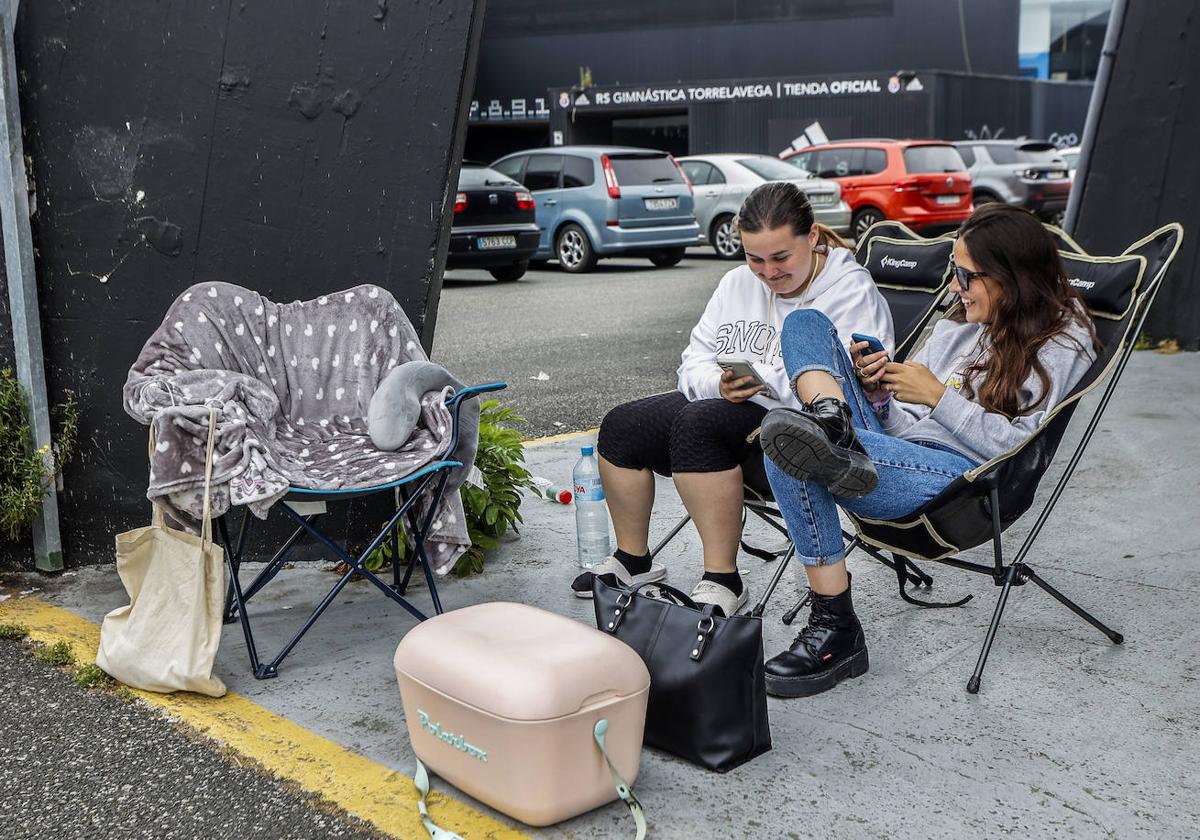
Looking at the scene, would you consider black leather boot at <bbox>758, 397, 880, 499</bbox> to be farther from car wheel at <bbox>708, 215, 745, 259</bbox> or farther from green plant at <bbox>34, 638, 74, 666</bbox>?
car wheel at <bbox>708, 215, 745, 259</bbox>

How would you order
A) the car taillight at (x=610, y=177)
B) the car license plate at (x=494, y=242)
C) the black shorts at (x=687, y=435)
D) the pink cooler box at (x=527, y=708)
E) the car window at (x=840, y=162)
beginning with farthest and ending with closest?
the car window at (x=840, y=162) < the car taillight at (x=610, y=177) < the car license plate at (x=494, y=242) < the black shorts at (x=687, y=435) < the pink cooler box at (x=527, y=708)

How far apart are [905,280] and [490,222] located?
11022 millimetres

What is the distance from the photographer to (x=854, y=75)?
26.1 metres

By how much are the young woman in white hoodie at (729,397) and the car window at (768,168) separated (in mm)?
13252

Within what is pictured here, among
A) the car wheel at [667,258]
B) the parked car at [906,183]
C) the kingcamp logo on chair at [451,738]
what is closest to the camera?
the kingcamp logo on chair at [451,738]

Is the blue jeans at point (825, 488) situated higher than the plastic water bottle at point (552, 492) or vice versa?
the blue jeans at point (825, 488)

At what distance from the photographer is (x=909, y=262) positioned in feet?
13.9

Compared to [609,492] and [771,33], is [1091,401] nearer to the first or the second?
[609,492]

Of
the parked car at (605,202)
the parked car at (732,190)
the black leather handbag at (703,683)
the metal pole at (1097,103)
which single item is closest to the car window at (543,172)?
the parked car at (605,202)

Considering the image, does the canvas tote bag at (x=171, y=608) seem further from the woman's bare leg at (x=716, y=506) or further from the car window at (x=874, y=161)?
the car window at (x=874, y=161)

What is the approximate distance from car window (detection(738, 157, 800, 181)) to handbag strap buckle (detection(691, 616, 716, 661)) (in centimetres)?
1446

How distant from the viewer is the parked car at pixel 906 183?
16859mm

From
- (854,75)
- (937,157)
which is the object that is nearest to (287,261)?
(937,157)

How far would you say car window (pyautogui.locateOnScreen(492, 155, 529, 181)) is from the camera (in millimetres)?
16594
